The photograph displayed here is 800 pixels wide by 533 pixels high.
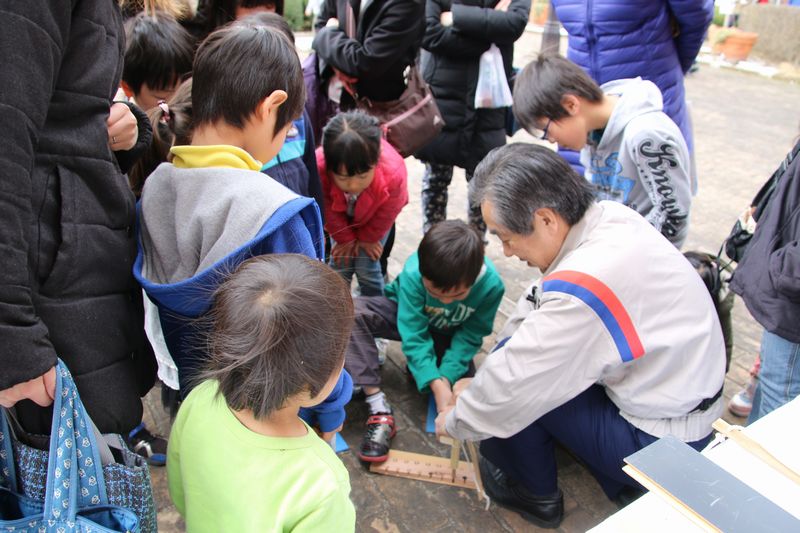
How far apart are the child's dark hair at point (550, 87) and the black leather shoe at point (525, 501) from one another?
1371mm

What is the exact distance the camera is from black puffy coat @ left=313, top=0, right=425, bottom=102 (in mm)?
2848

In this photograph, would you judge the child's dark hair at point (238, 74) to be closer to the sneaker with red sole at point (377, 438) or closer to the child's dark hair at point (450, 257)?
the child's dark hair at point (450, 257)

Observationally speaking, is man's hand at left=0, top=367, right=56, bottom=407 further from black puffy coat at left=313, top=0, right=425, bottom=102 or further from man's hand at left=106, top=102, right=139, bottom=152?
black puffy coat at left=313, top=0, right=425, bottom=102

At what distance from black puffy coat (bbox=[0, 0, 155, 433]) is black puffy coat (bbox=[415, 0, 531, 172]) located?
7.34 feet

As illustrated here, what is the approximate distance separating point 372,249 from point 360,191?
37 centimetres

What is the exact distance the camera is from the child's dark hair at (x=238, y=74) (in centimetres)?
149

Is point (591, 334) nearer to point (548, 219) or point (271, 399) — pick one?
point (548, 219)

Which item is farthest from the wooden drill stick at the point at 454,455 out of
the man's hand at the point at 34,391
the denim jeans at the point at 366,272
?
the man's hand at the point at 34,391

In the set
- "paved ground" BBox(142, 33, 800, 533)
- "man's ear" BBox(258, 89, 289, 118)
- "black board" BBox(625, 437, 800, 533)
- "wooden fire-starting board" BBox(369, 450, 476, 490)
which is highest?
"man's ear" BBox(258, 89, 289, 118)

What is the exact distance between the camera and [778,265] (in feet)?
6.12

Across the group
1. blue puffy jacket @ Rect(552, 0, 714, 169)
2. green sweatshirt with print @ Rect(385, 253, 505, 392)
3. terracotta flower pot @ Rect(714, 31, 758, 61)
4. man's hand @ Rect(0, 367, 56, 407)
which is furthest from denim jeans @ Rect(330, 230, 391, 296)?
terracotta flower pot @ Rect(714, 31, 758, 61)

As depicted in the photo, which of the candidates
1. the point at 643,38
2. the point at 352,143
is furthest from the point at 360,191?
the point at 643,38

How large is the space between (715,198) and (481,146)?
2.65 m

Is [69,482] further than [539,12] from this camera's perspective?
No
